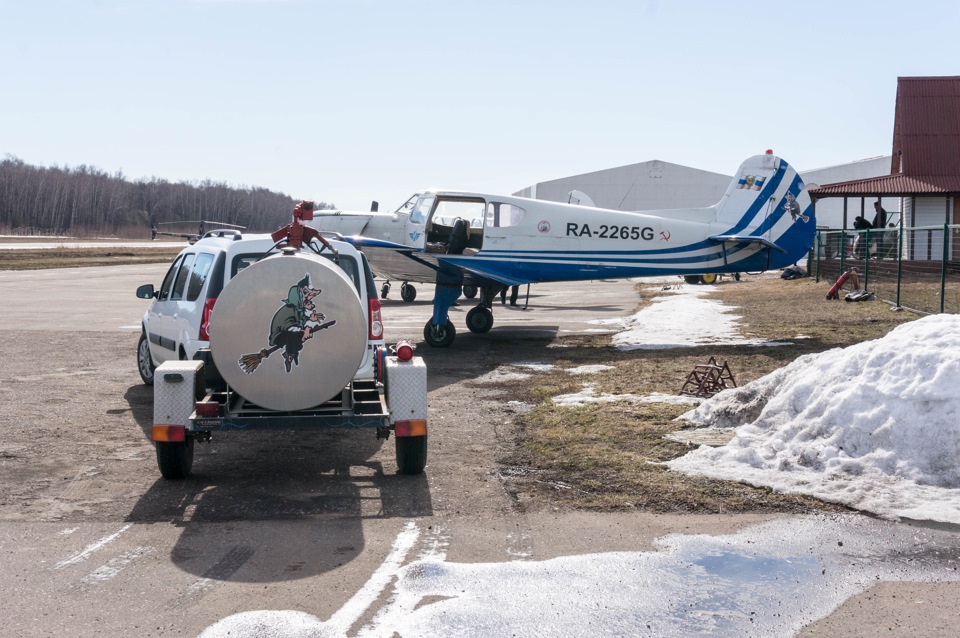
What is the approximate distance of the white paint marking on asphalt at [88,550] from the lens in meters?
5.20

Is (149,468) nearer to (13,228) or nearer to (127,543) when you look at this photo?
(127,543)

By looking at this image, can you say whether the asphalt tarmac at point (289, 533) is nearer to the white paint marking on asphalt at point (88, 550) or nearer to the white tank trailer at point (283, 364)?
the white paint marking on asphalt at point (88, 550)

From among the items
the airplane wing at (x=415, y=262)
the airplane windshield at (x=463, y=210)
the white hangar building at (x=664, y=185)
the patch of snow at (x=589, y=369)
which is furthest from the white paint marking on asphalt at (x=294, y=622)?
the white hangar building at (x=664, y=185)

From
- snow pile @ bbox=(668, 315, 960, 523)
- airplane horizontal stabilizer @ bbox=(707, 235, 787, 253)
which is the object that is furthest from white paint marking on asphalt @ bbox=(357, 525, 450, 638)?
airplane horizontal stabilizer @ bbox=(707, 235, 787, 253)

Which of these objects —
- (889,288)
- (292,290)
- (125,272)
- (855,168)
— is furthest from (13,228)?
(292,290)

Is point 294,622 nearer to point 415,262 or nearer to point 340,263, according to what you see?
point 340,263

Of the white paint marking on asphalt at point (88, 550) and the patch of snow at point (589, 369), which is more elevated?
the patch of snow at point (589, 369)

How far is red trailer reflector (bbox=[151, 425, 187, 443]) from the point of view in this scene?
22.2ft

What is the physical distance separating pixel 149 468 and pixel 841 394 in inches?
214

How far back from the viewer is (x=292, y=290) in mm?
6594

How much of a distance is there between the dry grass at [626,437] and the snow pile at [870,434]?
33cm

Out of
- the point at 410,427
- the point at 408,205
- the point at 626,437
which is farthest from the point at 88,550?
the point at 408,205

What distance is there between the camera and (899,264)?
20750 mm

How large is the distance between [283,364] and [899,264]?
58.3 feet
